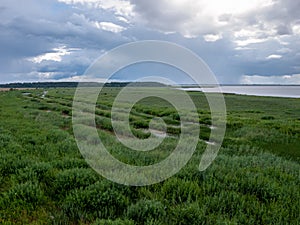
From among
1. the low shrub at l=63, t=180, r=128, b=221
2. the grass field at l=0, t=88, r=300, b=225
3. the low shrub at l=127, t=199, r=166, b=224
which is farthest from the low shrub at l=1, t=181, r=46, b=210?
the low shrub at l=127, t=199, r=166, b=224

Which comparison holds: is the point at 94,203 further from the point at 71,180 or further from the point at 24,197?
the point at 24,197

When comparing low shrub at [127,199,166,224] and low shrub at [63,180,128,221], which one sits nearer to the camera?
low shrub at [127,199,166,224]

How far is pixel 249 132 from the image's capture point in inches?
788

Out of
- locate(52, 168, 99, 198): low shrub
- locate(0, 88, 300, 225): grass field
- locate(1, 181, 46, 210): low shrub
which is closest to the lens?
locate(0, 88, 300, 225): grass field

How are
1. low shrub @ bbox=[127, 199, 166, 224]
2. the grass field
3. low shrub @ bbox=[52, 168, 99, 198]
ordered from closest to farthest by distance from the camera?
1. low shrub @ bbox=[127, 199, 166, 224]
2. the grass field
3. low shrub @ bbox=[52, 168, 99, 198]

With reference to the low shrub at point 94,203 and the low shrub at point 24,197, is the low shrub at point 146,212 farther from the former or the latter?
the low shrub at point 24,197

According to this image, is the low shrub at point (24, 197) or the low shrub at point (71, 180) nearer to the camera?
the low shrub at point (24, 197)

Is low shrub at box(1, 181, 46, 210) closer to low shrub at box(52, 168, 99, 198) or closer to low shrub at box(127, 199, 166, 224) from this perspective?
low shrub at box(52, 168, 99, 198)

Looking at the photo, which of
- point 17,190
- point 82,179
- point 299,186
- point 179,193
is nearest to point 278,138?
point 299,186

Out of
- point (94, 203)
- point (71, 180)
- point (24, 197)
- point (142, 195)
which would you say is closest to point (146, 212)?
point (142, 195)

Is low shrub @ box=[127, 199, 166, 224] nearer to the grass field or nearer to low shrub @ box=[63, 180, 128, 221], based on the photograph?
the grass field

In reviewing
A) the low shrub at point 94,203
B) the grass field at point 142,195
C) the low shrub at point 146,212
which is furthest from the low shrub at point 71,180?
the low shrub at point 146,212

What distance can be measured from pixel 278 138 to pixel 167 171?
12.8 metres

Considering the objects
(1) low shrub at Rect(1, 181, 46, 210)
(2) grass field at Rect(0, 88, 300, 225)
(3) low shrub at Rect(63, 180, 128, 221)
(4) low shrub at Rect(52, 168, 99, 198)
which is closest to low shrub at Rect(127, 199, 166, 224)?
Result: (2) grass field at Rect(0, 88, 300, 225)
